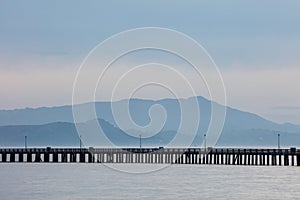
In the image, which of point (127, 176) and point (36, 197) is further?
point (127, 176)

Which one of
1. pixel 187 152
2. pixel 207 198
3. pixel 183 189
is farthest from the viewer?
pixel 187 152

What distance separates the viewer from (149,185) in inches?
3812

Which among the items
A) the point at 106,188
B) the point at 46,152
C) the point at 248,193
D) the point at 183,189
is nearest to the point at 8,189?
the point at 106,188

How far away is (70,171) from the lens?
120m

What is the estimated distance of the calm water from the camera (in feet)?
279

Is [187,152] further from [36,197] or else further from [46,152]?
[36,197]

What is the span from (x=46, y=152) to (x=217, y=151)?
23.4 m

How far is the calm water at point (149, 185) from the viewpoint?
85000 millimetres

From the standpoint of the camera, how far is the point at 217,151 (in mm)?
121188

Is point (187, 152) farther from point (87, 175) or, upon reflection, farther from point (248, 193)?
point (248, 193)

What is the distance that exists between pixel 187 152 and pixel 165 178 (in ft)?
60.1

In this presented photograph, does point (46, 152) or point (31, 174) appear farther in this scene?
point (46, 152)

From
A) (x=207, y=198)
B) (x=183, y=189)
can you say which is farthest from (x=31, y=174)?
(x=207, y=198)

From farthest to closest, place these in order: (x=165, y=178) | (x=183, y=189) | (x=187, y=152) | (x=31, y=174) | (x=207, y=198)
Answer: (x=187, y=152), (x=31, y=174), (x=165, y=178), (x=183, y=189), (x=207, y=198)
